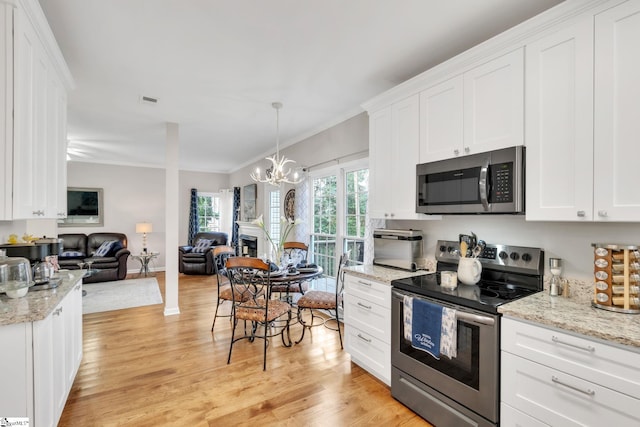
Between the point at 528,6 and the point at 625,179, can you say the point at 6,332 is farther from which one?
the point at 528,6

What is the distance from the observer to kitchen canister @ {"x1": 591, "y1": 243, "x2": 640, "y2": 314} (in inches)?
61.5

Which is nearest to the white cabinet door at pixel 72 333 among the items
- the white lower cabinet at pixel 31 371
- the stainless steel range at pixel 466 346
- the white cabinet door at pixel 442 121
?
the white lower cabinet at pixel 31 371

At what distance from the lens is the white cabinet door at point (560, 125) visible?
1647 mm

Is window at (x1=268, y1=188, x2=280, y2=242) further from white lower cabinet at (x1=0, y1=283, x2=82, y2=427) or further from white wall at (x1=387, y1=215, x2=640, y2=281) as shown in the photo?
white lower cabinet at (x1=0, y1=283, x2=82, y2=427)

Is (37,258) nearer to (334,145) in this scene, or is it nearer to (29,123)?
(29,123)

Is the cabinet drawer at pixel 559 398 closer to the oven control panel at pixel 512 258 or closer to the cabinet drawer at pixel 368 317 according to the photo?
the oven control panel at pixel 512 258

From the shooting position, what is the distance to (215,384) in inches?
99.6

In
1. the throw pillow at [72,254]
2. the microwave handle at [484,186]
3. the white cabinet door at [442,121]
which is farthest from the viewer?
the throw pillow at [72,254]

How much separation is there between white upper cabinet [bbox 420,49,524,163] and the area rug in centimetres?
474

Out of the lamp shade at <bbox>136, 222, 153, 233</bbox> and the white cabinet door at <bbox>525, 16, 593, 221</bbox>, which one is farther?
the lamp shade at <bbox>136, 222, 153, 233</bbox>

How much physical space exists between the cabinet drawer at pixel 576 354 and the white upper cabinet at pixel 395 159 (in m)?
1.19

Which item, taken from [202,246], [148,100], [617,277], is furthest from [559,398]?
[202,246]

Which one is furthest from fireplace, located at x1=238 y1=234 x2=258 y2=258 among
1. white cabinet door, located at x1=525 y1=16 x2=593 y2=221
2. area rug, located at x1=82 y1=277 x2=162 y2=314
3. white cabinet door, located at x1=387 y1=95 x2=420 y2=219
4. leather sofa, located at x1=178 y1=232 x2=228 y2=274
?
white cabinet door, located at x1=525 y1=16 x2=593 y2=221

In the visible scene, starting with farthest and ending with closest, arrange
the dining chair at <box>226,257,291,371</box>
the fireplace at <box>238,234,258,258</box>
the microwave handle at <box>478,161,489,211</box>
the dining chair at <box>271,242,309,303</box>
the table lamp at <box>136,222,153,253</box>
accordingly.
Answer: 1. the table lamp at <box>136,222,153,253</box>
2. the fireplace at <box>238,234,258,258</box>
3. the dining chair at <box>271,242,309,303</box>
4. the dining chair at <box>226,257,291,371</box>
5. the microwave handle at <box>478,161,489,211</box>
